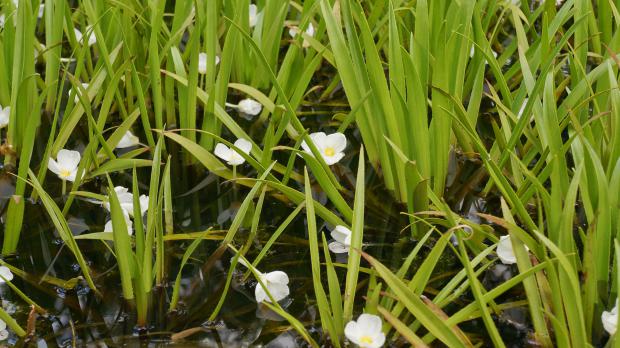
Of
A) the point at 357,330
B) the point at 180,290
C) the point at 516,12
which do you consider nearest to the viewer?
the point at 357,330

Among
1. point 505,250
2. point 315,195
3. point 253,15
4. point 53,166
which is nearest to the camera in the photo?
point 505,250

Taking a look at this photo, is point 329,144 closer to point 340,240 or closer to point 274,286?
point 340,240

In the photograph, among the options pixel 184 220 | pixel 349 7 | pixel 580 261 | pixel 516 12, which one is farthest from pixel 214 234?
pixel 516 12

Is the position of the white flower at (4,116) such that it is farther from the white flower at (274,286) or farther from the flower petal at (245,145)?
the white flower at (274,286)

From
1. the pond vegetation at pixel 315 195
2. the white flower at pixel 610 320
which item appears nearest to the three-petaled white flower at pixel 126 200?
the pond vegetation at pixel 315 195

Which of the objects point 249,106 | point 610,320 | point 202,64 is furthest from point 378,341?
point 202,64

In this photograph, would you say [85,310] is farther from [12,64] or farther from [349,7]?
[349,7]

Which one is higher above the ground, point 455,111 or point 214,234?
point 455,111
